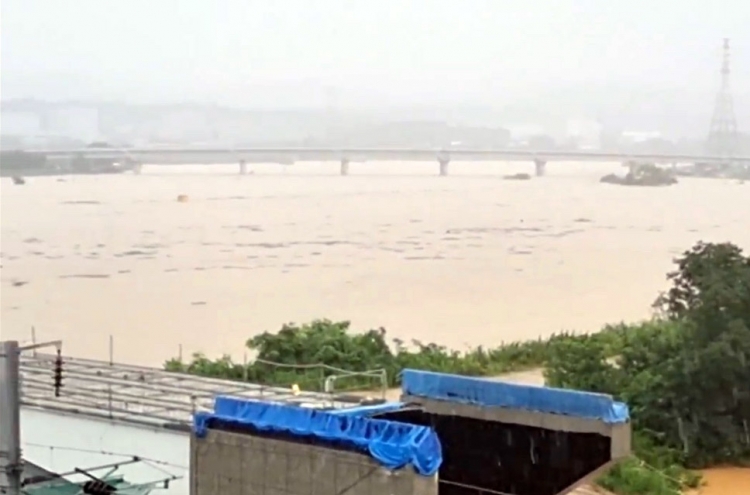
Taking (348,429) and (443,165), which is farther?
(443,165)

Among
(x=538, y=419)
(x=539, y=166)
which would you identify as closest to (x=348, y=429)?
(x=538, y=419)

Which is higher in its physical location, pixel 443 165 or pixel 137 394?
pixel 443 165

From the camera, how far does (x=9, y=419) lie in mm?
2625

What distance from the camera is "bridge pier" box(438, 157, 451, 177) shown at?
80.7 feet

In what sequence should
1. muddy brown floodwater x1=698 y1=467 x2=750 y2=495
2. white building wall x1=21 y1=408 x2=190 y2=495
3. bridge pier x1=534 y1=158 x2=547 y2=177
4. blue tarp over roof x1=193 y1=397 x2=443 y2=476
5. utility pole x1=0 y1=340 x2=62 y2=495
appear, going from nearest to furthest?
blue tarp over roof x1=193 y1=397 x2=443 y2=476 < utility pole x1=0 y1=340 x2=62 y2=495 < white building wall x1=21 y1=408 x2=190 y2=495 < muddy brown floodwater x1=698 y1=467 x2=750 y2=495 < bridge pier x1=534 y1=158 x2=547 y2=177

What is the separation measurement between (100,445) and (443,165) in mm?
21619

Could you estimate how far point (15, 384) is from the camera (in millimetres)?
2641

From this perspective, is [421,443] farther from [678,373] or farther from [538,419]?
[678,373]

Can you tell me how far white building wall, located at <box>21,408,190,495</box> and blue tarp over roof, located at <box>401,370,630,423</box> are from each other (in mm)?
788

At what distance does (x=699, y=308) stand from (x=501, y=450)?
3608mm

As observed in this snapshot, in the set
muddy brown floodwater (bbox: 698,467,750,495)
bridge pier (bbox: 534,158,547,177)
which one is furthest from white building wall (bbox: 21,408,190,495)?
bridge pier (bbox: 534,158,547,177)

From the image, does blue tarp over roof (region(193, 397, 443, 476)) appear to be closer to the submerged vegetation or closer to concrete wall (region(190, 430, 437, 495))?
concrete wall (region(190, 430, 437, 495))

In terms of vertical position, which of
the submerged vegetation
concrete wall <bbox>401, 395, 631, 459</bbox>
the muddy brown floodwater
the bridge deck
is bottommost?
the muddy brown floodwater

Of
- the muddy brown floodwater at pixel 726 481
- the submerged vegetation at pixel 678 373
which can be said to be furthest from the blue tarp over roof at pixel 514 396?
the muddy brown floodwater at pixel 726 481
